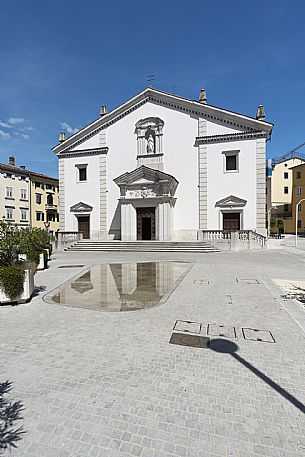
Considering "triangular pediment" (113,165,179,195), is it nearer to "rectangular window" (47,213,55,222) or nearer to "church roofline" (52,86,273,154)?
"church roofline" (52,86,273,154)

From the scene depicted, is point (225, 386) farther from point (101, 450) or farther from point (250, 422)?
point (101, 450)

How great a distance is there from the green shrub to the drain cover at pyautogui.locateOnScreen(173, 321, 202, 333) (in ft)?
14.2

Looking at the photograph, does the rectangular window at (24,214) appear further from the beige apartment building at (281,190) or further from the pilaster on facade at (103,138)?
the beige apartment building at (281,190)

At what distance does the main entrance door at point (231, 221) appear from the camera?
23.0m

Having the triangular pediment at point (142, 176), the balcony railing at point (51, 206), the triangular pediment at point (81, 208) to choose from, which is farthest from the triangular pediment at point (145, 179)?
the balcony railing at point (51, 206)

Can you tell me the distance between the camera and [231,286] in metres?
8.34

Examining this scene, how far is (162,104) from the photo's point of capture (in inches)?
985

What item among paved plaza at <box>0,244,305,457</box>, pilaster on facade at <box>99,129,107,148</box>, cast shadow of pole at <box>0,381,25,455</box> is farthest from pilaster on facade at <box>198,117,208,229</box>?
cast shadow of pole at <box>0,381,25,455</box>

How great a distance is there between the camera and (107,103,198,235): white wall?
24016 millimetres

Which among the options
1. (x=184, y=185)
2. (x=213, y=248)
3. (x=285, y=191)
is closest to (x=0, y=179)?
(x=184, y=185)

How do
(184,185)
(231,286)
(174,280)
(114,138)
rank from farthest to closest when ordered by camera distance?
(114,138) < (184,185) < (174,280) < (231,286)

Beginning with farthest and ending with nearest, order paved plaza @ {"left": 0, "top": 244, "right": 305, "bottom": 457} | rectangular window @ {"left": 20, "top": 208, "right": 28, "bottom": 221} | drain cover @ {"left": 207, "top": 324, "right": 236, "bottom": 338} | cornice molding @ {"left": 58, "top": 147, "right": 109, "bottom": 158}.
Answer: rectangular window @ {"left": 20, "top": 208, "right": 28, "bottom": 221} → cornice molding @ {"left": 58, "top": 147, "right": 109, "bottom": 158} → drain cover @ {"left": 207, "top": 324, "right": 236, "bottom": 338} → paved plaza @ {"left": 0, "top": 244, "right": 305, "bottom": 457}

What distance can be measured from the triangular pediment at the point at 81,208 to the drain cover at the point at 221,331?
23.9m

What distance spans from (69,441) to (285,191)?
57701mm
